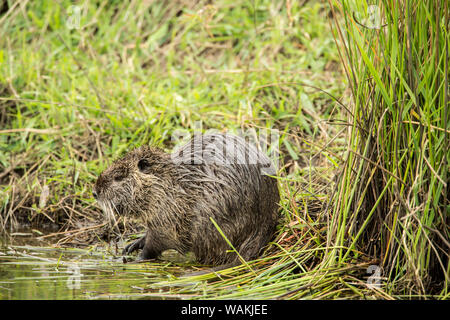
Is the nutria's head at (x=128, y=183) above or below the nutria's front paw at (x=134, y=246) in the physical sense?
above

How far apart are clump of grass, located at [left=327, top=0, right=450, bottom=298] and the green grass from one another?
0.13 feet

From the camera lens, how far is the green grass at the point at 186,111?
281 cm

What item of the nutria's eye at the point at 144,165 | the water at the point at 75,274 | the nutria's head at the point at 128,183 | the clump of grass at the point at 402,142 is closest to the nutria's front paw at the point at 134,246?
the water at the point at 75,274

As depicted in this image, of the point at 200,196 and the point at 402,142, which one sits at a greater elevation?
the point at 402,142

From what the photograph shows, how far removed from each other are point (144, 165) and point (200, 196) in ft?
1.37

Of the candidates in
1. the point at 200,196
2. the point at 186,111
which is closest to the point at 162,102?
the point at 186,111

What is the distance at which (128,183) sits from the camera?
3514 mm

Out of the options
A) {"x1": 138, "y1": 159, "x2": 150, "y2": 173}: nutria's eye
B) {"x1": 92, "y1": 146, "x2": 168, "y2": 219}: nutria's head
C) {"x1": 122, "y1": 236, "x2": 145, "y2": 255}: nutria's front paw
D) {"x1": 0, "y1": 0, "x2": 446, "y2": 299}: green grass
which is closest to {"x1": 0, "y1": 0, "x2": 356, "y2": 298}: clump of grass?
{"x1": 0, "y1": 0, "x2": 446, "y2": 299}: green grass

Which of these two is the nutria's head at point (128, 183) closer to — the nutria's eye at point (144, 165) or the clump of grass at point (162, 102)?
the nutria's eye at point (144, 165)

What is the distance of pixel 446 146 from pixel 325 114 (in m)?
2.35

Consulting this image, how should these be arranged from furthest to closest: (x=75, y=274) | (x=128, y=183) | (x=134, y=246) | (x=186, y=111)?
(x=186, y=111)
(x=134, y=246)
(x=128, y=183)
(x=75, y=274)

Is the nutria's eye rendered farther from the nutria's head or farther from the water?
the water

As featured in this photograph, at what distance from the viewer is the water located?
2775 mm

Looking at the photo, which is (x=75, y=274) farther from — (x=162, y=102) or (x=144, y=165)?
(x=162, y=102)
